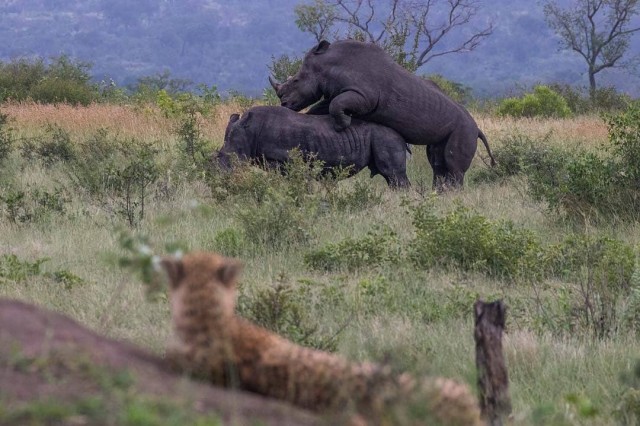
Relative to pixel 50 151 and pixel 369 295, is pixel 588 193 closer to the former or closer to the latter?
pixel 369 295

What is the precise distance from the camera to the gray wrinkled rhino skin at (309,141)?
12.6 m

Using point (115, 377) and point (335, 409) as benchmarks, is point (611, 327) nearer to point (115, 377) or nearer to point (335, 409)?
point (335, 409)

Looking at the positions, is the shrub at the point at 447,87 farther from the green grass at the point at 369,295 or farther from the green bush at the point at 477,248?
the green bush at the point at 477,248

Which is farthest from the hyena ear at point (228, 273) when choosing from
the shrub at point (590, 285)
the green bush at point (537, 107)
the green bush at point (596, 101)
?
the green bush at point (596, 101)

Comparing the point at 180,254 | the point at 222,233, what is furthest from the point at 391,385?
the point at 222,233

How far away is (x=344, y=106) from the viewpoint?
12.9 meters

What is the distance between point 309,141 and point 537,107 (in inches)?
615

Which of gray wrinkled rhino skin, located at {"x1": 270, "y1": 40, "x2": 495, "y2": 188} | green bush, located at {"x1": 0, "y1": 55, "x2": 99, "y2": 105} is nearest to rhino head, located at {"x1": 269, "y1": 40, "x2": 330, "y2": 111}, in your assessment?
gray wrinkled rhino skin, located at {"x1": 270, "y1": 40, "x2": 495, "y2": 188}

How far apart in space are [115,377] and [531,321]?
437 cm

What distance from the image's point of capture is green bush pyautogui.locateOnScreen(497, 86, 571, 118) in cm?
2662

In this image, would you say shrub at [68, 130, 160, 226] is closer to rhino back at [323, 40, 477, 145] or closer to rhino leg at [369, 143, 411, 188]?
rhino back at [323, 40, 477, 145]

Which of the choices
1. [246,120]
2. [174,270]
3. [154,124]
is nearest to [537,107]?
[154,124]

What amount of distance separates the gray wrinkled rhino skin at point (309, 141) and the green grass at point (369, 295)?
2.89ft

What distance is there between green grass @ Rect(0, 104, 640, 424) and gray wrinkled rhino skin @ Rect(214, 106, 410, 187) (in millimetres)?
881
